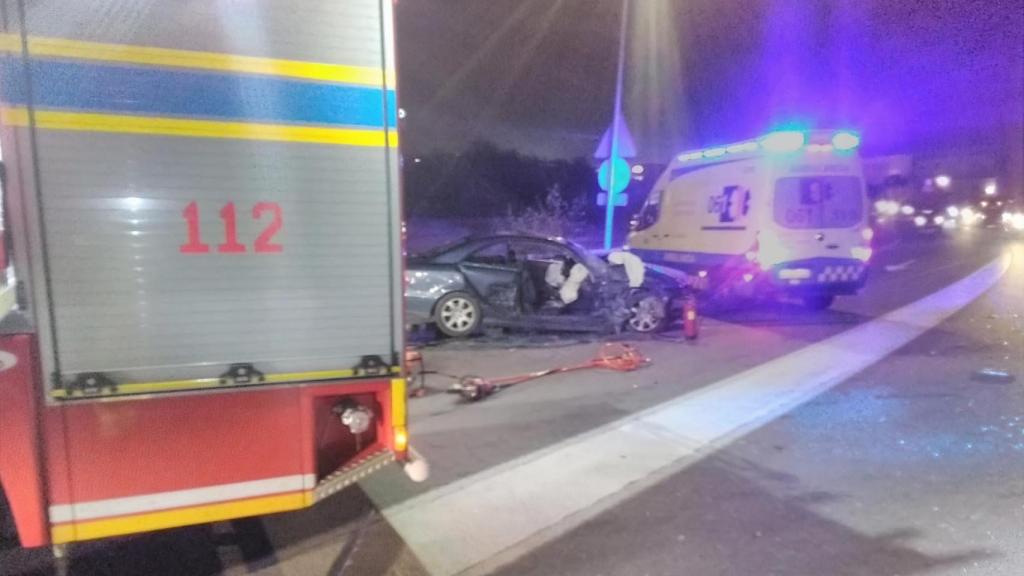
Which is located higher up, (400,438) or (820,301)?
(400,438)

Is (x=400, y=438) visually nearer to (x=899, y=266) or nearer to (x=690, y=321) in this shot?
(x=690, y=321)

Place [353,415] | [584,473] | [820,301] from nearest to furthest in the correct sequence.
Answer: [353,415]
[584,473]
[820,301]

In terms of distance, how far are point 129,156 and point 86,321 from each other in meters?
0.72

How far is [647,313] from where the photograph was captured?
1040 centimetres

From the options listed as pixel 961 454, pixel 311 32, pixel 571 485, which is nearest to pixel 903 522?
pixel 961 454

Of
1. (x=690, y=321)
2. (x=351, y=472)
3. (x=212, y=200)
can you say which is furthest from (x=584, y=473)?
(x=690, y=321)

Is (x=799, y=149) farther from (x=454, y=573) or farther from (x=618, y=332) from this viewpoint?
(x=454, y=573)

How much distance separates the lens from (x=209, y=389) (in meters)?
3.31

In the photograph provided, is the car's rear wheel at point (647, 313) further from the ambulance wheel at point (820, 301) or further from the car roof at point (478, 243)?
the ambulance wheel at point (820, 301)

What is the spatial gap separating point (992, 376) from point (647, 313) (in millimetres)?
4139

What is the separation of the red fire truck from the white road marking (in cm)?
113

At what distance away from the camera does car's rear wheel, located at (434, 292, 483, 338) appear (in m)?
9.82

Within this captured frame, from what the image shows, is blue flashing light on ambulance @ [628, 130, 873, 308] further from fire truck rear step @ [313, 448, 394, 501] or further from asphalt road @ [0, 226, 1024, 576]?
fire truck rear step @ [313, 448, 394, 501]

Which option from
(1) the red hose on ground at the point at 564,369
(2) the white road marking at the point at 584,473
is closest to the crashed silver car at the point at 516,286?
(1) the red hose on ground at the point at 564,369
